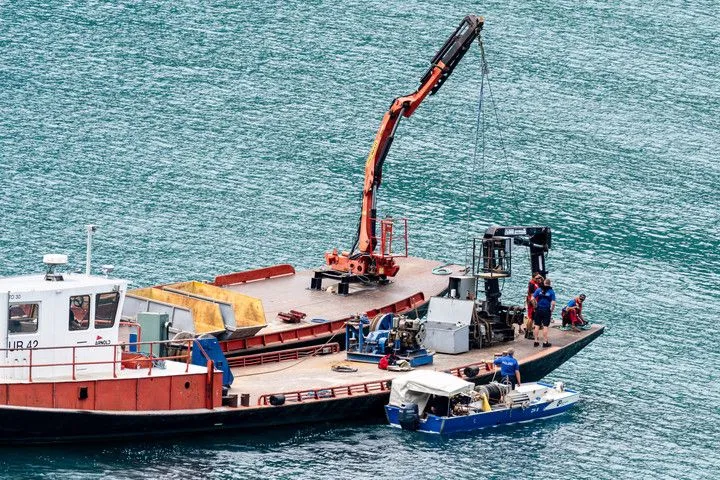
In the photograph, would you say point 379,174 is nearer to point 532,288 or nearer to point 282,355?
point 532,288

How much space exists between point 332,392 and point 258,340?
11.1 ft

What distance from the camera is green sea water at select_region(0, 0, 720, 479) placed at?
37.9 m

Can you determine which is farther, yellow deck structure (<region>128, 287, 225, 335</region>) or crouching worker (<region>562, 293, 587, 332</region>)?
crouching worker (<region>562, 293, 587, 332</region>)

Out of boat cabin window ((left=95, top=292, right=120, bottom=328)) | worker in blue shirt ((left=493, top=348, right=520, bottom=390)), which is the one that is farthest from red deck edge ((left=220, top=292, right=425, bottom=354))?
worker in blue shirt ((left=493, top=348, right=520, bottom=390))

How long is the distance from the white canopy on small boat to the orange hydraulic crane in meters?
9.08

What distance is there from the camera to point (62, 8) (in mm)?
76812

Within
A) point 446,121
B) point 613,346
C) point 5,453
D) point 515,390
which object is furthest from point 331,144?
point 5,453

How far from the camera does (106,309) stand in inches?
1422

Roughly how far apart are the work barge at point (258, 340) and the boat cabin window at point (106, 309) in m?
0.03

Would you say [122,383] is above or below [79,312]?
below

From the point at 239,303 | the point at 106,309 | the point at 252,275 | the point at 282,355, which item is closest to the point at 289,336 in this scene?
the point at 282,355

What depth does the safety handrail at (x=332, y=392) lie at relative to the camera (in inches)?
1469

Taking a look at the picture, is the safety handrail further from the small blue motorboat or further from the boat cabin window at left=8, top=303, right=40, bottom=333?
the boat cabin window at left=8, top=303, right=40, bottom=333

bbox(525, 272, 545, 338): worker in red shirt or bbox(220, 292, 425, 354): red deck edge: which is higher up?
bbox(525, 272, 545, 338): worker in red shirt
